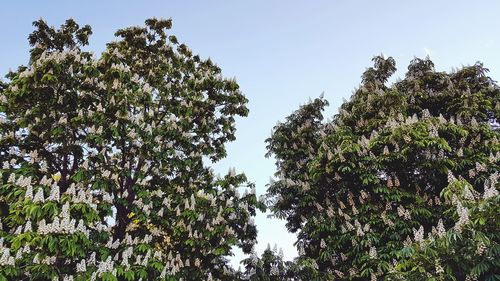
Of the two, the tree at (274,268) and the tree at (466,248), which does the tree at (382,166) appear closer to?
the tree at (274,268)

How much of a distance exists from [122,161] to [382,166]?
284 inches

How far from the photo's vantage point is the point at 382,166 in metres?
12.5

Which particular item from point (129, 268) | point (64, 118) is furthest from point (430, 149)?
point (64, 118)

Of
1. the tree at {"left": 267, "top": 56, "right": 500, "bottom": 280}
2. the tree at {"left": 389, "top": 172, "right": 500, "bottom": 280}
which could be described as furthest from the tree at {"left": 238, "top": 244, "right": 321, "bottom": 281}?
the tree at {"left": 389, "top": 172, "right": 500, "bottom": 280}

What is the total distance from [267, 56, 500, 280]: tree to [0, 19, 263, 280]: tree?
2158mm

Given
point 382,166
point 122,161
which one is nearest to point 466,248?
point 382,166

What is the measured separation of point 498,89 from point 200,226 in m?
10.6

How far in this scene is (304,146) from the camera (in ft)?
50.5

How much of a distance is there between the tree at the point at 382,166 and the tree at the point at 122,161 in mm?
2158

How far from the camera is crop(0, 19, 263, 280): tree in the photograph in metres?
9.29

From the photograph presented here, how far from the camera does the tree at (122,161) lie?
30.5 ft

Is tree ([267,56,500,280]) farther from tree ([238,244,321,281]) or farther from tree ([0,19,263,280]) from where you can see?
tree ([0,19,263,280])

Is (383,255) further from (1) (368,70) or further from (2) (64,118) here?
(2) (64,118)

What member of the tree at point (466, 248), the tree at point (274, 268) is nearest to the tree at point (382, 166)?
the tree at point (274, 268)
